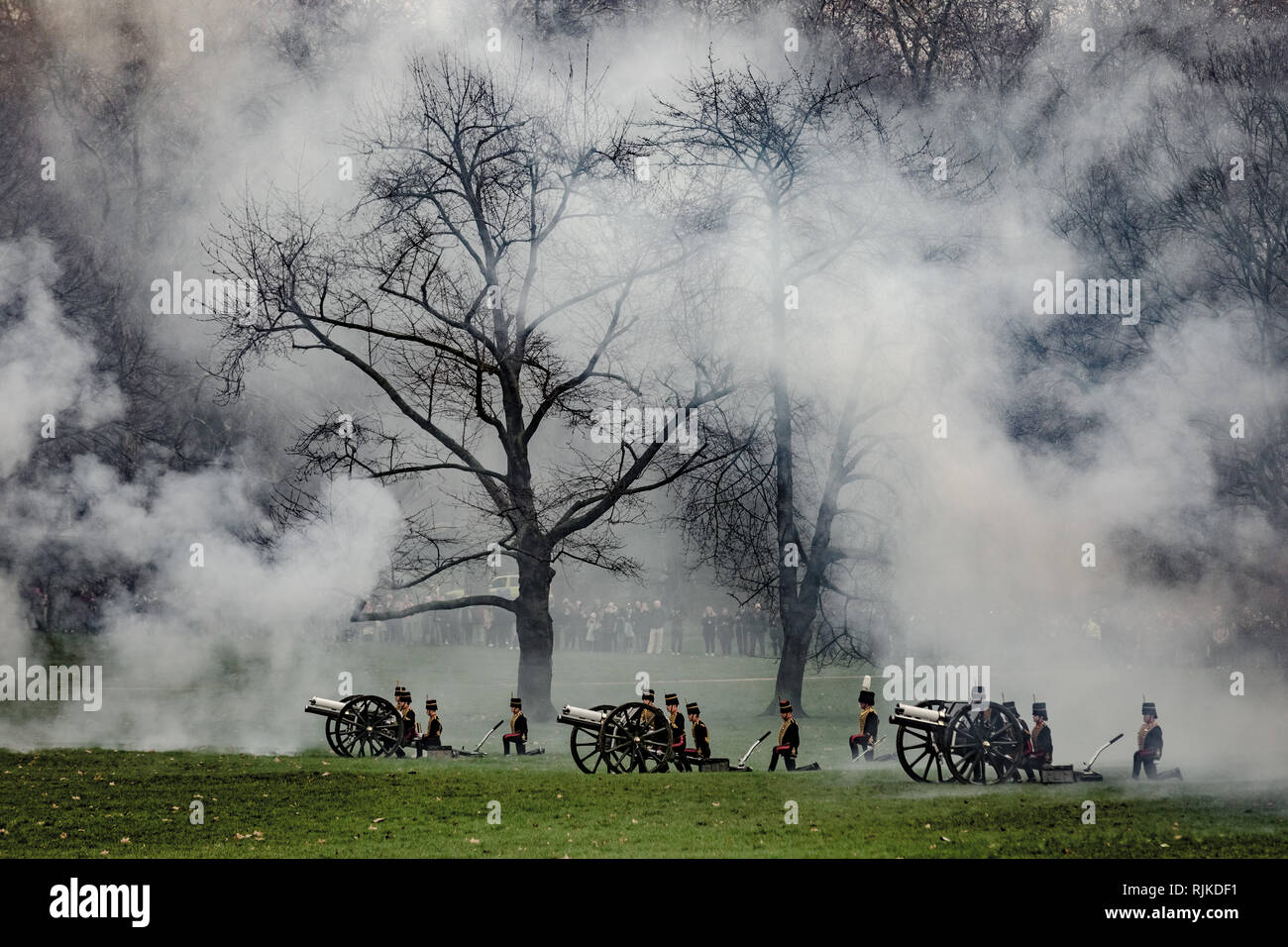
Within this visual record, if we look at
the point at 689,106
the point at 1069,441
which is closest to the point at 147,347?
the point at 689,106

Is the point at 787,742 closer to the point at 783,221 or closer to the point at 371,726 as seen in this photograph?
the point at 371,726

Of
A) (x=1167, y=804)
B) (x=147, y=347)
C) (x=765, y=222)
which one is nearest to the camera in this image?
(x=1167, y=804)

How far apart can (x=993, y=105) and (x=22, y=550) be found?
17478mm

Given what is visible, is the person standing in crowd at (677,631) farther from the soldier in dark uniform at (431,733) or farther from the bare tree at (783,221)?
the soldier in dark uniform at (431,733)

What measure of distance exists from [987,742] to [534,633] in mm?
9651

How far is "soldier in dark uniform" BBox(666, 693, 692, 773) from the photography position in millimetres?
16641

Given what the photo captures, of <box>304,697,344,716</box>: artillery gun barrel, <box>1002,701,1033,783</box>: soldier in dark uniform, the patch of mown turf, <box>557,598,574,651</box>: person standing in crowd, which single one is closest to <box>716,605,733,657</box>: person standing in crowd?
<box>557,598,574,651</box>: person standing in crowd

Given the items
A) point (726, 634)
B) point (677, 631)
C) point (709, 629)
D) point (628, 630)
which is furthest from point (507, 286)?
point (628, 630)

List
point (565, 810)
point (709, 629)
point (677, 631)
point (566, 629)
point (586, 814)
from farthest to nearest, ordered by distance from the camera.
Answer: point (566, 629), point (677, 631), point (709, 629), point (565, 810), point (586, 814)

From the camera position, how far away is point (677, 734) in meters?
16.8

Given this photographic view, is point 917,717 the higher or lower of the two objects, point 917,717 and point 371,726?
the higher

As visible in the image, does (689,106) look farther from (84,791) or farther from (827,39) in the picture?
(84,791)

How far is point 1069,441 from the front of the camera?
69.7ft

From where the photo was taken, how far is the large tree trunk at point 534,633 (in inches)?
915
